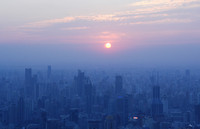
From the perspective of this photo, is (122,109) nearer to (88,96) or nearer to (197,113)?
(197,113)

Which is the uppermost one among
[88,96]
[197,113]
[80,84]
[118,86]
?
[80,84]

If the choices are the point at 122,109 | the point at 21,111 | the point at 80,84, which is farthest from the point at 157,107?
the point at 80,84

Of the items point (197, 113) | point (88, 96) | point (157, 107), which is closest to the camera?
point (197, 113)

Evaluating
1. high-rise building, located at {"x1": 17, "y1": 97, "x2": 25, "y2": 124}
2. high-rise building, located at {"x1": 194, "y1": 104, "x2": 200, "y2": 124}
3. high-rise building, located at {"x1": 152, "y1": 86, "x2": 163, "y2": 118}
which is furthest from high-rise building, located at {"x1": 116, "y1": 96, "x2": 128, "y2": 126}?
high-rise building, located at {"x1": 17, "y1": 97, "x2": 25, "y2": 124}

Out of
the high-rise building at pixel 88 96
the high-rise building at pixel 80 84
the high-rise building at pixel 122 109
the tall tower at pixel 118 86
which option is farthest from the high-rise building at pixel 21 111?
the tall tower at pixel 118 86

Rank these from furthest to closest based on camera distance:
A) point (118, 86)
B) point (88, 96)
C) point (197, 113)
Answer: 1. point (118, 86)
2. point (88, 96)
3. point (197, 113)

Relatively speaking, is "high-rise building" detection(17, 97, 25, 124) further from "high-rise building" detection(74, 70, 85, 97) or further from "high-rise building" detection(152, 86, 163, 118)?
"high-rise building" detection(152, 86, 163, 118)

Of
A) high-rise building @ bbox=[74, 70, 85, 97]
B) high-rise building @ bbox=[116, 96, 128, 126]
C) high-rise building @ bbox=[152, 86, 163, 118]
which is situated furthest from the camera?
high-rise building @ bbox=[74, 70, 85, 97]

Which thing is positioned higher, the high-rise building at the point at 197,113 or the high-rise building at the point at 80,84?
the high-rise building at the point at 80,84

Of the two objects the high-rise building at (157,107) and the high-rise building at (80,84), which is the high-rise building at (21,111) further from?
the high-rise building at (157,107)

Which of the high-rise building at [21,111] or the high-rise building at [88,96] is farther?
the high-rise building at [88,96]

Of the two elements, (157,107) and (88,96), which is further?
(88,96)

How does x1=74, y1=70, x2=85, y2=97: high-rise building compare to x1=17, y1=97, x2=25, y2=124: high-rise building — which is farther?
x1=74, y1=70, x2=85, y2=97: high-rise building
